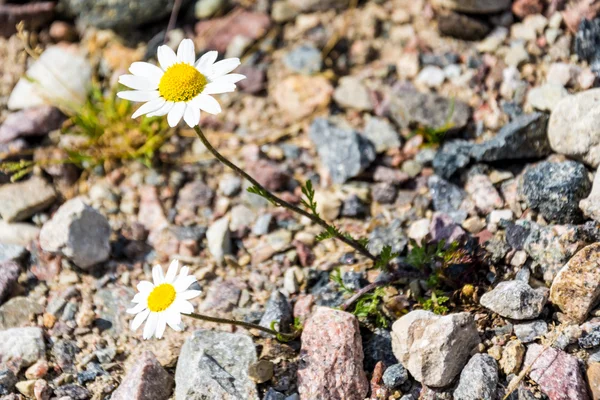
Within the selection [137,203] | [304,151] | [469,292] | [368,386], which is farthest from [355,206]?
[137,203]

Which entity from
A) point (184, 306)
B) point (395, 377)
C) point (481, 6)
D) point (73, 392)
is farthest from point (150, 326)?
point (481, 6)

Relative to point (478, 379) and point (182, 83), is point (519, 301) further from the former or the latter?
point (182, 83)

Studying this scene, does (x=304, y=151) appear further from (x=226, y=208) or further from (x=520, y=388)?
(x=520, y=388)

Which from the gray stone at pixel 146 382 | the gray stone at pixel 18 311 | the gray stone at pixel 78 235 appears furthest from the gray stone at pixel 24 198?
the gray stone at pixel 146 382

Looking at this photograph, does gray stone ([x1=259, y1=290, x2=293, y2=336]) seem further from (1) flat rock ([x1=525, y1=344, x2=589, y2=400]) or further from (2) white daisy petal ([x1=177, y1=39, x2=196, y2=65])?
(2) white daisy petal ([x1=177, y1=39, x2=196, y2=65])

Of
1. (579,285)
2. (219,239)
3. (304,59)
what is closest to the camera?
(579,285)
